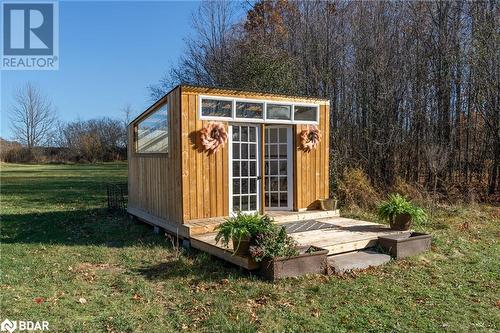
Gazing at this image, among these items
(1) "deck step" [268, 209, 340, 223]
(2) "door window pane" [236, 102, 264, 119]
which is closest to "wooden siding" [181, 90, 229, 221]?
(2) "door window pane" [236, 102, 264, 119]

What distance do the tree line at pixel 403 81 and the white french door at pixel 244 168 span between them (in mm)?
4687

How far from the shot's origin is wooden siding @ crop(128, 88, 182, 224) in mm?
6770

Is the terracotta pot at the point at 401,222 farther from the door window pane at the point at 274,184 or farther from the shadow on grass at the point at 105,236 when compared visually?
the shadow on grass at the point at 105,236

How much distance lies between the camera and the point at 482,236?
7.45 metres

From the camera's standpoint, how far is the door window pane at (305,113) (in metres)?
8.06

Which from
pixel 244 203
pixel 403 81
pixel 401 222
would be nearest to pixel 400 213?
pixel 401 222

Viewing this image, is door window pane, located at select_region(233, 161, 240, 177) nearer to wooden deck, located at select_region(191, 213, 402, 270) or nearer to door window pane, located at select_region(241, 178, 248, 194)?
door window pane, located at select_region(241, 178, 248, 194)

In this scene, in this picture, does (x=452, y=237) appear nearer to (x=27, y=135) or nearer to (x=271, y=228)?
(x=271, y=228)

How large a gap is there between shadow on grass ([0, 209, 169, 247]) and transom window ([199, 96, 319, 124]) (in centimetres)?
251

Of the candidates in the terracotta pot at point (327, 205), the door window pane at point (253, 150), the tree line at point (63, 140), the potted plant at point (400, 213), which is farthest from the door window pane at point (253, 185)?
the tree line at point (63, 140)

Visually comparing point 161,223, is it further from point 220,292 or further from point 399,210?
point 399,210

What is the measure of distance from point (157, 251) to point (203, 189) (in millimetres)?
1314

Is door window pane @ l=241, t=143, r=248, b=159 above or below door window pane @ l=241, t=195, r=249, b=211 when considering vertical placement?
above

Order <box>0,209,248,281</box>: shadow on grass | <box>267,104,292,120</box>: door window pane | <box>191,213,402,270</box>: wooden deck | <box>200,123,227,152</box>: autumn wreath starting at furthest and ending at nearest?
<box>267,104,292,120</box>: door window pane < <box>200,123,227,152</box>: autumn wreath < <box>191,213,402,270</box>: wooden deck < <box>0,209,248,281</box>: shadow on grass
